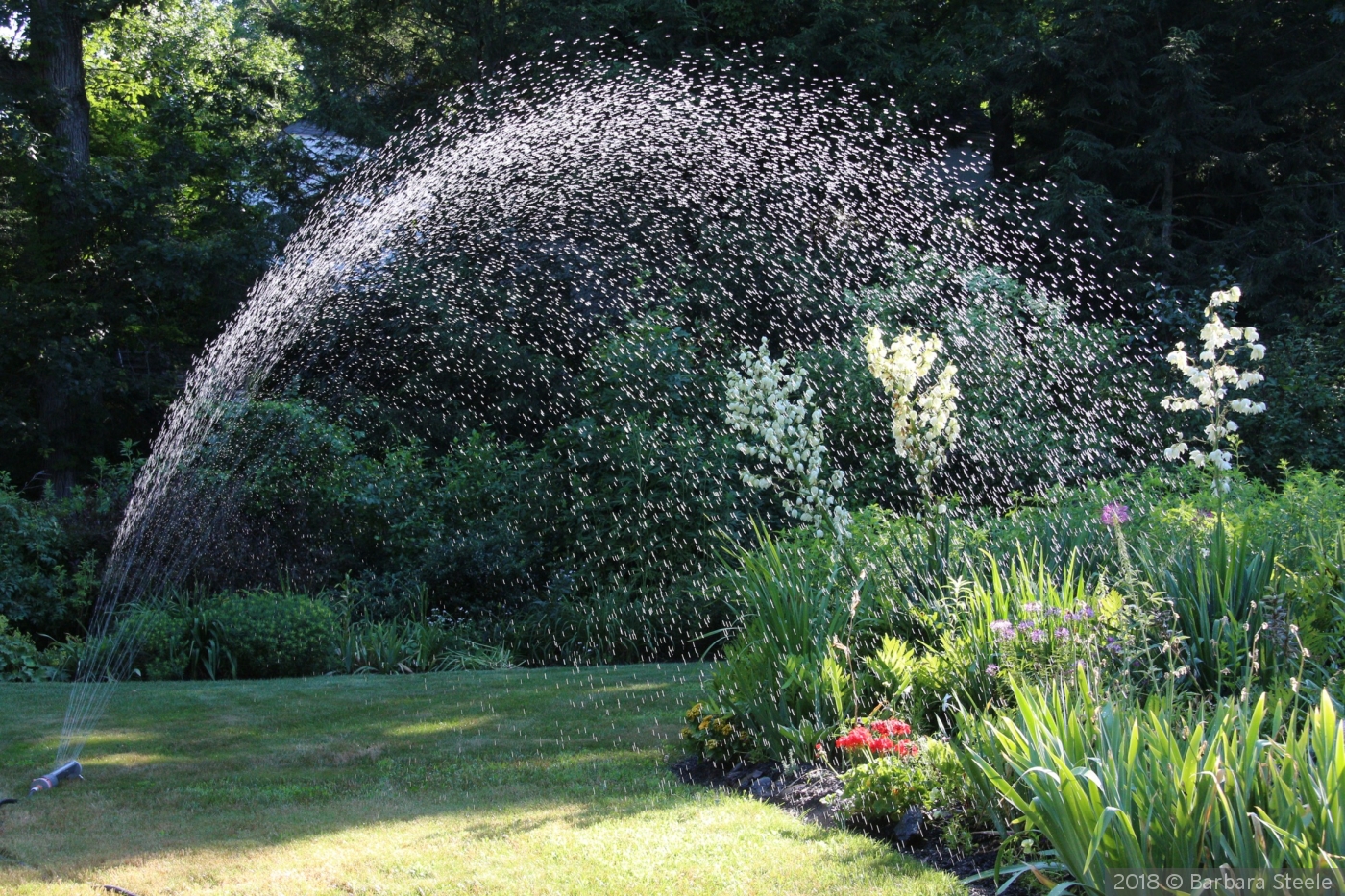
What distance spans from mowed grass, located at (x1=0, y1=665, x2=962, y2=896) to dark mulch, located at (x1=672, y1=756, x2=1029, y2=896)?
12 centimetres

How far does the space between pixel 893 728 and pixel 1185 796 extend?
1664 millimetres

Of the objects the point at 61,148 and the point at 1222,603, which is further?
the point at 61,148

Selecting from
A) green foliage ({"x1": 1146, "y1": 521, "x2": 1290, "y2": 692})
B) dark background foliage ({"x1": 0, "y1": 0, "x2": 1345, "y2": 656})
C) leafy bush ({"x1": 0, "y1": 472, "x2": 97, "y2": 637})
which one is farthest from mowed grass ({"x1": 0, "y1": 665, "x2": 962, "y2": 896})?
dark background foliage ({"x1": 0, "y1": 0, "x2": 1345, "y2": 656})

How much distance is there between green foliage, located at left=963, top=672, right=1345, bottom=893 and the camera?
9.48 ft

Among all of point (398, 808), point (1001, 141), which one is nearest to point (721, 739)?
point (398, 808)

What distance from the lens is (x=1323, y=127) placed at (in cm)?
1666

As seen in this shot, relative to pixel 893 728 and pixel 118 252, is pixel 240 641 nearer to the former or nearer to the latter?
pixel 893 728

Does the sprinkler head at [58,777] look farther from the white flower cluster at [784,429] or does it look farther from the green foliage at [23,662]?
the white flower cluster at [784,429]

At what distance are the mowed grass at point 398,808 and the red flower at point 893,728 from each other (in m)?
0.53

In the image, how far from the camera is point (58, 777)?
18.2 feet

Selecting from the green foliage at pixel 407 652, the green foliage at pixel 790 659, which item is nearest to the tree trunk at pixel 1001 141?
the green foliage at pixel 407 652

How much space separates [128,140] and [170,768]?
15969 millimetres

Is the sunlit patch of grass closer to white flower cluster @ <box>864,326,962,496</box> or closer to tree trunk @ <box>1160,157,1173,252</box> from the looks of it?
white flower cluster @ <box>864,326,962,496</box>

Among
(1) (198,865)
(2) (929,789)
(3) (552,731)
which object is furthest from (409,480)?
(2) (929,789)
